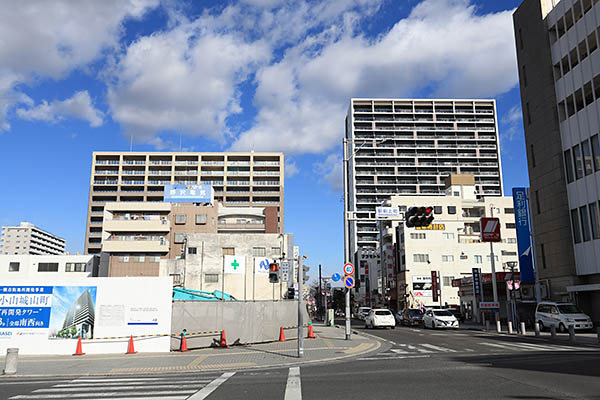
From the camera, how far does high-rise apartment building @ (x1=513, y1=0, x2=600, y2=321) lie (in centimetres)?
3397

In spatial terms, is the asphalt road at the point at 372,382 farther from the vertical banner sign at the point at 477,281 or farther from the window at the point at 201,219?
the window at the point at 201,219

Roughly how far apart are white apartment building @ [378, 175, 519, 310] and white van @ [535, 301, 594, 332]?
120 ft

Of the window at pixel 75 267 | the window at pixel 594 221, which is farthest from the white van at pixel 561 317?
the window at pixel 75 267

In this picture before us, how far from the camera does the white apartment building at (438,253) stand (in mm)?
70375

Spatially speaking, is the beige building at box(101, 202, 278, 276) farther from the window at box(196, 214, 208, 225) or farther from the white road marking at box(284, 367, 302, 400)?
the white road marking at box(284, 367, 302, 400)

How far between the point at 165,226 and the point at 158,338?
4911 cm

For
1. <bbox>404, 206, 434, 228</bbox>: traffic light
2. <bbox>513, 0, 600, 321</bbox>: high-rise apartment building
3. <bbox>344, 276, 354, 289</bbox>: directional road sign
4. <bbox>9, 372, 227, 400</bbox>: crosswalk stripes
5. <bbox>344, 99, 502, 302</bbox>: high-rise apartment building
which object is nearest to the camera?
<bbox>9, 372, 227, 400</bbox>: crosswalk stripes

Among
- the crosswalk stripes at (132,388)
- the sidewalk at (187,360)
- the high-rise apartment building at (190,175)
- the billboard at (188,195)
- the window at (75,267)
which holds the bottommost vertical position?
the sidewalk at (187,360)

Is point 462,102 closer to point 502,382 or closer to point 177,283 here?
point 177,283

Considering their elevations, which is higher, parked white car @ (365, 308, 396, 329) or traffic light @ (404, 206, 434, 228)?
traffic light @ (404, 206, 434, 228)

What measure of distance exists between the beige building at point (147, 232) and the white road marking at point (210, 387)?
158ft

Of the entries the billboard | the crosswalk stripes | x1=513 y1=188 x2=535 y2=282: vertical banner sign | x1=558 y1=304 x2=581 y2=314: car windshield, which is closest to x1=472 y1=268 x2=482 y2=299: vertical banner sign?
x1=513 y1=188 x2=535 y2=282: vertical banner sign

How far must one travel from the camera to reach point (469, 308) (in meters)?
51.8

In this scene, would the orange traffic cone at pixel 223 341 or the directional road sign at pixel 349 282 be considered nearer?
the orange traffic cone at pixel 223 341
